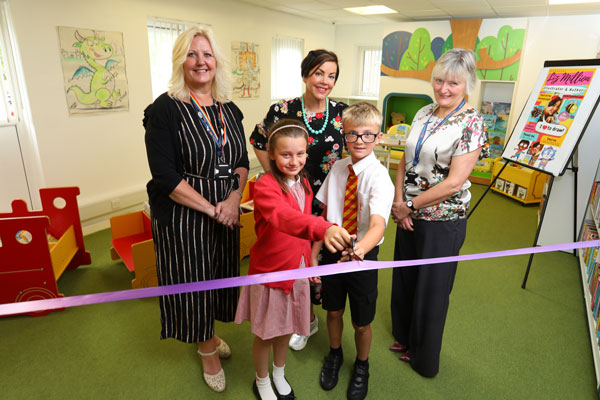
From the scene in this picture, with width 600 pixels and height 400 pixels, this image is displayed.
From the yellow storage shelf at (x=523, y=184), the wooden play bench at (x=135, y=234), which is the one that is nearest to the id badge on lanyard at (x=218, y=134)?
the wooden play bench at (x=135, y=234)

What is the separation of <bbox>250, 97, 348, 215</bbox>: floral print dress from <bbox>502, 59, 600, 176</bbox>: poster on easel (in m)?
1.67

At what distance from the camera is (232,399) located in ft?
6.22

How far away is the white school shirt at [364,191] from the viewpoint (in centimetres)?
152

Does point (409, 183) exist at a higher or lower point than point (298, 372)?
higher

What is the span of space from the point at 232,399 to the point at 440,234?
1.30 metres

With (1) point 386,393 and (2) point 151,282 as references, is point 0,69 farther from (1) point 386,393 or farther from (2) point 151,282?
(1) point 386,393

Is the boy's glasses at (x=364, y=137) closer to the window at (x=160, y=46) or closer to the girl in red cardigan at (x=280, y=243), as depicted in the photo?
the girl in red cardigan at (x=280, y=243)

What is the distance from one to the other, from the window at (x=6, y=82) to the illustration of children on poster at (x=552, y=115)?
4313mm

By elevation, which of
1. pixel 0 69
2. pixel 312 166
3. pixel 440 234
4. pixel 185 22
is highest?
pixel 185 22

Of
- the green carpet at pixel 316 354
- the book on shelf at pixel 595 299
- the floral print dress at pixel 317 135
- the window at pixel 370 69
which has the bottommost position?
the green carpet at pixel 316 354

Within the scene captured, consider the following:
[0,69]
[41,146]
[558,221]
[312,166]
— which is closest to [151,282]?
[312,166]

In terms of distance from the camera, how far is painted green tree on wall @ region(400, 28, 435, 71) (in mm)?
6078

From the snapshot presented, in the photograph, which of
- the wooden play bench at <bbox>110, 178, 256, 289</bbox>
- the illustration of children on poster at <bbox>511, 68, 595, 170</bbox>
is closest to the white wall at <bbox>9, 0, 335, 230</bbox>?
the wooden play bench at <bbox>110, 178, 256, 289</bbox>

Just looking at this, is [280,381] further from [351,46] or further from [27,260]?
[351,46]
